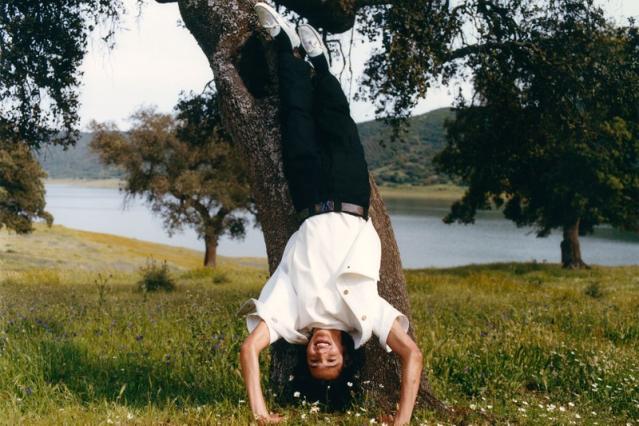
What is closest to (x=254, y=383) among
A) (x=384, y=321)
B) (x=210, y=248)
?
(x=384, y=321)

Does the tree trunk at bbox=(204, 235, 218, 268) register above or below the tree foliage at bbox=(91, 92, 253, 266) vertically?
below

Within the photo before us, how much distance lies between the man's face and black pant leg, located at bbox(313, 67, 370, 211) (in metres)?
1.17

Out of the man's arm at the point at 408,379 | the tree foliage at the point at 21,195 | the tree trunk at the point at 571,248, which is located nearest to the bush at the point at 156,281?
the man's arm at the point at 408,379

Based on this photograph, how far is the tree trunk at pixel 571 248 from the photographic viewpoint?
31688 millimetres

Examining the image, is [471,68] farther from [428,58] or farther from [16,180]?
[16,180]

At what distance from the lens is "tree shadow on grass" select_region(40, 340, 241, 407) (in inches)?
213

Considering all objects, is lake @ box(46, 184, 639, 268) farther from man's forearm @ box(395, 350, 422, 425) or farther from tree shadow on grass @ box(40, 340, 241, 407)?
man's forearm @ box(395, 350, 422, 425)

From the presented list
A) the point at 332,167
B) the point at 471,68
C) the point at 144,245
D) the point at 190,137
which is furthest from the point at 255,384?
the point at 144,245

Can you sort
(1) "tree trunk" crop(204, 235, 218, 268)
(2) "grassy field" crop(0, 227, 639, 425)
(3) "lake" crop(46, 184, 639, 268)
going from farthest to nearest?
(3) "lake" crop(46, 184, 639, 268)
(1) "tree trunk" crop(204, 235, 218, 268)
(2) "grassy field" crop(0, 227, 639, 425)

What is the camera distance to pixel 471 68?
1342 cm

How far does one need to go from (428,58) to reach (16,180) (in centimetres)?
3379

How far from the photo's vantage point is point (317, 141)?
17.9 ft

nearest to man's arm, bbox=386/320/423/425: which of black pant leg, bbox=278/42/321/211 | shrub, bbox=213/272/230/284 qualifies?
black pant leg, bbox=278/42/321/211

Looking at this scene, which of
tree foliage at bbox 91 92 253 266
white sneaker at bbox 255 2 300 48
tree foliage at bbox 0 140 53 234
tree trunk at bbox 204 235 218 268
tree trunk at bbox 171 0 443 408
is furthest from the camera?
tree foliage at bbox 0 140 53 234
